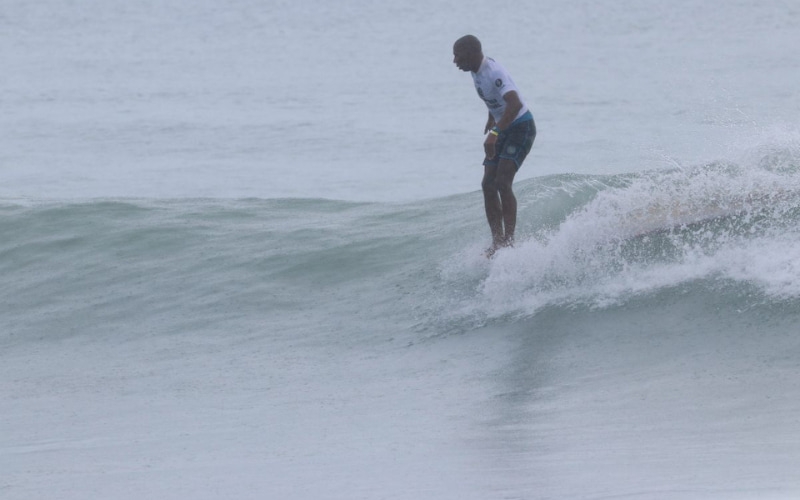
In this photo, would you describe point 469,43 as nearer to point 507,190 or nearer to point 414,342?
point 507,190

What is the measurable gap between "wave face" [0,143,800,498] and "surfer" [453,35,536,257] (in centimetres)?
35

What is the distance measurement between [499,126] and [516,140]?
0.55ft

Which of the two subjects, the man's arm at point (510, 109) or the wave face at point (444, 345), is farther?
the man's arm at point (510, 109)

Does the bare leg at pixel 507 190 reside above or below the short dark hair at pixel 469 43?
below

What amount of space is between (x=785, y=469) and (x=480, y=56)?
3.70 metres

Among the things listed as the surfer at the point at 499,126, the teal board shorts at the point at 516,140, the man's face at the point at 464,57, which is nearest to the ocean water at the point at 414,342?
the surfer at the point at 499,126

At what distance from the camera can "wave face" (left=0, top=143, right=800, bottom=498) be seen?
4887 mm

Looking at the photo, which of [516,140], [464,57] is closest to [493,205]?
[516,140]

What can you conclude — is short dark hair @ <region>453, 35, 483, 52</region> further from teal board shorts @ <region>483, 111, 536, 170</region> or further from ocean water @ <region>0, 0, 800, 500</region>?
ocean water @ <region>0, 0, 800, 500</region>

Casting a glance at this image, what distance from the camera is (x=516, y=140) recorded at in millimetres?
7465

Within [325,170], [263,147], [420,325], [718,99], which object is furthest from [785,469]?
[718,99]

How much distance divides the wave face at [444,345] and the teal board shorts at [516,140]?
0.58 meters

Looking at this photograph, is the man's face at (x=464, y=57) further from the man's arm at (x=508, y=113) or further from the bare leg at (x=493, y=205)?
the bare leg at (x=493, y=205)

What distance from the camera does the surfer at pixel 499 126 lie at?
7.32 m
